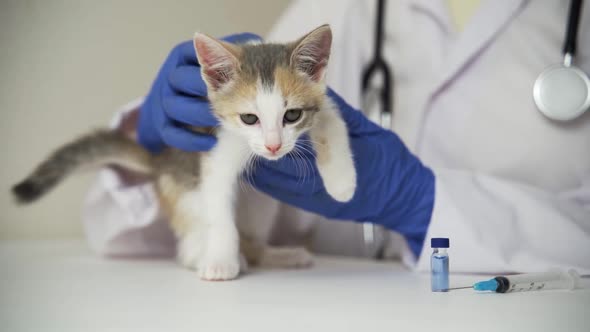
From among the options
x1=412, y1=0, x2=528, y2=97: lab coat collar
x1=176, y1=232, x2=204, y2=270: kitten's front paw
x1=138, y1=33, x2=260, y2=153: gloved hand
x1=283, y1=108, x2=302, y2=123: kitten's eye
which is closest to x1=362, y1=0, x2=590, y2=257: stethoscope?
x1=412, y1=0, x2=528, y2=97: lab coat collar

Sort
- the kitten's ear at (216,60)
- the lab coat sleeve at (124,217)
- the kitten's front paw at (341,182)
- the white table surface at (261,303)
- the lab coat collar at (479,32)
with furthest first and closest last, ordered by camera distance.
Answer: the lab coat sleeve at (124,217)
the lab coat collar at (479,32)
the kitten's front paw at (341,182)
the kitten's ear at (216,60)
the white table surface at (261,303)

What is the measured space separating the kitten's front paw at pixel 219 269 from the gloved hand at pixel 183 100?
265mm

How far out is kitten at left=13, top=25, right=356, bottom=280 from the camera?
3.33 feet

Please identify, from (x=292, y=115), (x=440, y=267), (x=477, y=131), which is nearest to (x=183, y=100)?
(x=292, y=115)

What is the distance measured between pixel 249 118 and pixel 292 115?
0.29ft

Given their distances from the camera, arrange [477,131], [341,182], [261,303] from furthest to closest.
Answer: [477,131] < [341,182] < [261,303]

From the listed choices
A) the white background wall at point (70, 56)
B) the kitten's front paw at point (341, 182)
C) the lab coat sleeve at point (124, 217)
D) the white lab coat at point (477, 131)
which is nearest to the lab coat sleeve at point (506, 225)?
the white lab coat at point (477, 131)

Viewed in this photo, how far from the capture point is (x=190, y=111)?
1190 millimetres

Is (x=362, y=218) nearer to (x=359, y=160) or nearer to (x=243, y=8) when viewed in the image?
(x=359, y=160)

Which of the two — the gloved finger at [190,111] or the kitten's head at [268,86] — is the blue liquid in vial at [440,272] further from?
the gloved finger at [190,111]

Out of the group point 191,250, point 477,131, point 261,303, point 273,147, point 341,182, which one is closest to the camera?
point 261,303

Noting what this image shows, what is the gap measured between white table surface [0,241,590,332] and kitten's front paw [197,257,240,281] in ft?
0.08

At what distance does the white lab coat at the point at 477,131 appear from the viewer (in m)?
1.14

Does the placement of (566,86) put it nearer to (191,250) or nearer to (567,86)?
(567,86)
